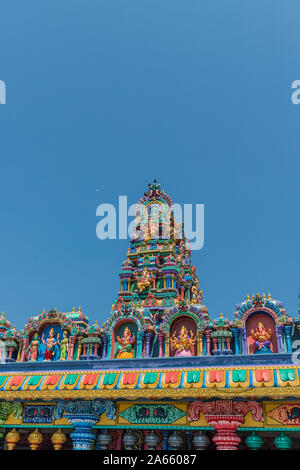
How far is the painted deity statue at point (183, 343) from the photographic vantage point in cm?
1925

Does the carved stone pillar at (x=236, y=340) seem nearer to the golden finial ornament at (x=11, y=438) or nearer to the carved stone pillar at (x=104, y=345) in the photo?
the carved stone pillar at (x=104, y=345)

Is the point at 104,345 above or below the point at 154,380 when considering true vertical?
above

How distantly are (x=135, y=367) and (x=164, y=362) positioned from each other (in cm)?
134

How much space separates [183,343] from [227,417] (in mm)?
5106

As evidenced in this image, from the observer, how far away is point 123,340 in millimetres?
20109

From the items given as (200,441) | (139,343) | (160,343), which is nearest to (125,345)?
(139,343)

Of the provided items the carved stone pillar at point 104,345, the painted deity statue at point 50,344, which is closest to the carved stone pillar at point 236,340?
the carved stone pillar at point 104,345

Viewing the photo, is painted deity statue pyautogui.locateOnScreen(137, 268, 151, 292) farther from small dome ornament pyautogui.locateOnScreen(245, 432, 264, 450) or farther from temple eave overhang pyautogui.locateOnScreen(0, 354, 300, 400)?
small dome ornament pyautogui.locateOnScreen(245, 432, 264, 450)

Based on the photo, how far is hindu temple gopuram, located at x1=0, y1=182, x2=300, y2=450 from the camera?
14.6 meters

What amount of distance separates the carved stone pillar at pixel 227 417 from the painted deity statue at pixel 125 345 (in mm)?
5526

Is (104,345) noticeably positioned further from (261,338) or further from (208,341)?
(261,338)

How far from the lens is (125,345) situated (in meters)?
19.9
